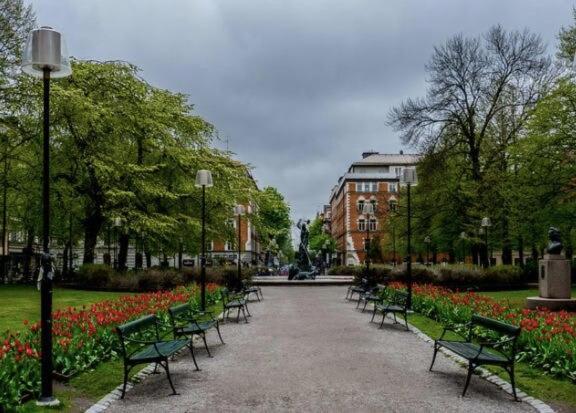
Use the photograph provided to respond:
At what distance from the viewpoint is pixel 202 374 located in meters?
8.73

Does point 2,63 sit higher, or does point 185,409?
point 2,63

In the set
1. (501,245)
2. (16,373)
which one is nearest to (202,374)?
(16,373)

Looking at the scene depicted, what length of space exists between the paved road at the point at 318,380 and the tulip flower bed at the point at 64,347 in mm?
1052

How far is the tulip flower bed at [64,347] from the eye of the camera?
6.70 metres

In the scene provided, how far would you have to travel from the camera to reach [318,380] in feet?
26.7

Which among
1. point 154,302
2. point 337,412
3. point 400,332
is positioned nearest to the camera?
point 337,412

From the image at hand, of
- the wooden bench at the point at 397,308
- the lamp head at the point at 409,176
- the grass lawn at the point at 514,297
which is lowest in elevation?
the grass lawn at the point at 514,297

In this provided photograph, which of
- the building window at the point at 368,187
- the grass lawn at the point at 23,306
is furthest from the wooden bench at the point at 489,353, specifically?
the building window at the point at 368,187

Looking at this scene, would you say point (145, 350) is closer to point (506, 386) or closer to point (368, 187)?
point (506, 386)

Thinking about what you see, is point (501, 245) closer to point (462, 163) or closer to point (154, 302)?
point (462, 163)

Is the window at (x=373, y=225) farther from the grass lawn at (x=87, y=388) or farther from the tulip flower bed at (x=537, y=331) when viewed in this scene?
the grass lawn at (x=87, y=388)

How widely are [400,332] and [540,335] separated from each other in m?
4.30

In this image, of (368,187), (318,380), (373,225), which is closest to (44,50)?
(318,380)

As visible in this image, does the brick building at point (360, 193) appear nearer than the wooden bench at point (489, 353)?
No
